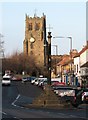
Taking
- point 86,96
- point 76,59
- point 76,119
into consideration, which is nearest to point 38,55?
point 76,59

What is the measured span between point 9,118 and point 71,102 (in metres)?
13.6

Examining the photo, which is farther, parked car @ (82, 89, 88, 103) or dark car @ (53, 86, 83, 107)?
parked car @ (82, 89, 88, 103)

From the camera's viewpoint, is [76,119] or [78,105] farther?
[78,105]

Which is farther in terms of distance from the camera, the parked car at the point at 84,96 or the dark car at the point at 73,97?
the parked car at the point at 84,96

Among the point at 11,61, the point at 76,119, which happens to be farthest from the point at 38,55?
the point at 76,119

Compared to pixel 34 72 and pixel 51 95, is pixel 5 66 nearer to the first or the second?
pixel 34 72

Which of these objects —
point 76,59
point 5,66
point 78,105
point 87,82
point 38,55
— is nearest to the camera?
point 78,105

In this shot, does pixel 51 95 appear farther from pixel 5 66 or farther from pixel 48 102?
pixel 5 66

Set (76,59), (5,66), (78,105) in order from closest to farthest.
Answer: (78,105), (76,59), (5,66)

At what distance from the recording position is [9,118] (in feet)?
83.6

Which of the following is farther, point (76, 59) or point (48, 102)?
point (76, 59)

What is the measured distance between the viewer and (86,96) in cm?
4009

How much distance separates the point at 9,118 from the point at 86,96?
50.9ft

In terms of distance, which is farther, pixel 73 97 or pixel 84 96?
pixel 84 96
